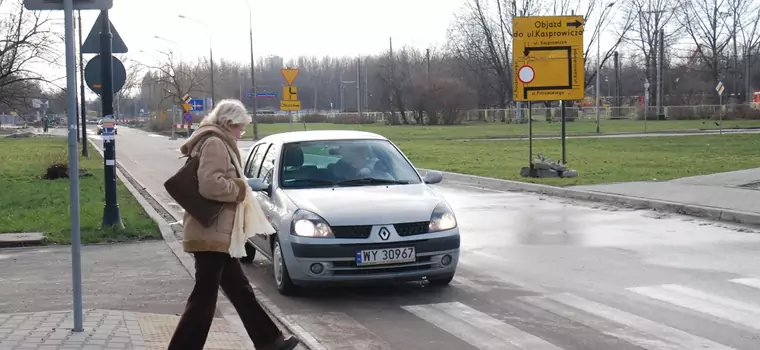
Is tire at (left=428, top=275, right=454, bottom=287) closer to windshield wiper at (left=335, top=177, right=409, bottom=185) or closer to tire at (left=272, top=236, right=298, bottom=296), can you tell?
windshield wiper at (left=335, top=177, right=409, bottom=185)

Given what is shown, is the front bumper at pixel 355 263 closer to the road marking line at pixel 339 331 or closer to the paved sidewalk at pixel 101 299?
the road marking line at pixel 339 331

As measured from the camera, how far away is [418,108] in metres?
77.8

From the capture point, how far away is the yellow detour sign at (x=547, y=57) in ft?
69.6


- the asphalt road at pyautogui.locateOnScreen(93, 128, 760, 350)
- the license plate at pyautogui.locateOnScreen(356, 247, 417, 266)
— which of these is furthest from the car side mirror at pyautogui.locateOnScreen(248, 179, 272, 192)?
the license plate at pyautogui.locateOnScreen(356, 247, 417, 266)

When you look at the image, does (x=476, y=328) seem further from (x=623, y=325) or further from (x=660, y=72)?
(x=660, y=72)

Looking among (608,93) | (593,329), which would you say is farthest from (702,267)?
(608,93)

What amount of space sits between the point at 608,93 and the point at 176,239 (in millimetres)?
119175

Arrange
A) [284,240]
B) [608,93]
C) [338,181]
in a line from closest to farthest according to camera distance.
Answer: [284,240] → [338,181] → [608,93]

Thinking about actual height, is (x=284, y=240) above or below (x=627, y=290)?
above

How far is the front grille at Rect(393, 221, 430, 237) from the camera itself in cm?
748

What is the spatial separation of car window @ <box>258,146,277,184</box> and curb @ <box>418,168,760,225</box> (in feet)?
24.2

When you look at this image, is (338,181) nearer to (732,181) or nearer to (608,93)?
(732,181)

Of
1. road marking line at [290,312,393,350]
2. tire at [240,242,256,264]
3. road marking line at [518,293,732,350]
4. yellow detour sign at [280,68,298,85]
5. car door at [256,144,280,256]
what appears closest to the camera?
road marking line at [518,293,732,350]

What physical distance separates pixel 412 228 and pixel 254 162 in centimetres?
303
